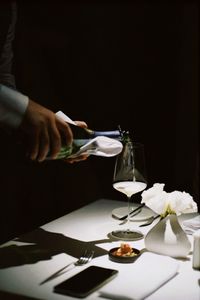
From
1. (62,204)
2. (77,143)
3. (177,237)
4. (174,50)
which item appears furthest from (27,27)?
(177,237)

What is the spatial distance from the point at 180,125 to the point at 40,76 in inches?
51.3

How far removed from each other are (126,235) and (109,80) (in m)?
2.73

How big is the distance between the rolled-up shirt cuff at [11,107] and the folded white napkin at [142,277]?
56 cm

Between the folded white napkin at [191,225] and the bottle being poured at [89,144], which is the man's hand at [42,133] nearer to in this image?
the bottle being poured at [89,144]

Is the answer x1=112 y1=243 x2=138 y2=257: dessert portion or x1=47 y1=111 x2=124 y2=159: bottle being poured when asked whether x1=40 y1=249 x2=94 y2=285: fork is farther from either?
x1=47 y1=111 x2=124 y2=159: bottle being poured

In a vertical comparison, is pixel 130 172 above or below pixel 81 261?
above

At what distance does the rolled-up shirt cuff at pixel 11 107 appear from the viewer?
155 cm

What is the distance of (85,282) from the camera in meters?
1.38

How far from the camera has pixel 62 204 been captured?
4332 millimetres

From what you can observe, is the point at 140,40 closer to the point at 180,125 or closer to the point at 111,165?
the point at 180,125

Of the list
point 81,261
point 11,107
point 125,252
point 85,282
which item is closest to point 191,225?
point 125,252

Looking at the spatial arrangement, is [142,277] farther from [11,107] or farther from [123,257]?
[11,107]

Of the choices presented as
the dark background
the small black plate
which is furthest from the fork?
the dark background

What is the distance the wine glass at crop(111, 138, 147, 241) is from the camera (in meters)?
1.83
